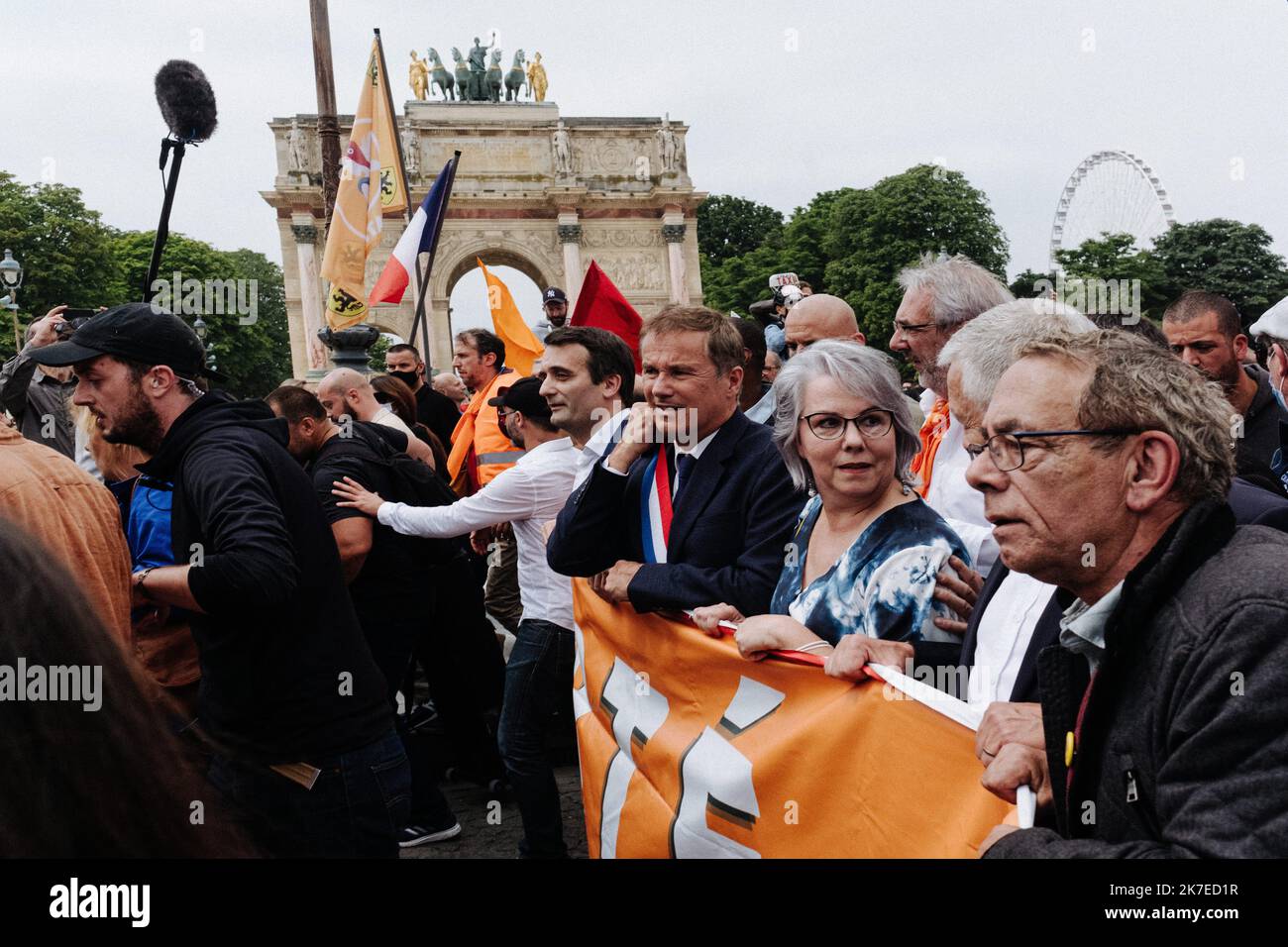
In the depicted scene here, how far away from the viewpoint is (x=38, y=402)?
6.52 m

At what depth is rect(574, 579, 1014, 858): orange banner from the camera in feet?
7.14

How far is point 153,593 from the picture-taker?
111 inches

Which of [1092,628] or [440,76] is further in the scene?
[440,76]

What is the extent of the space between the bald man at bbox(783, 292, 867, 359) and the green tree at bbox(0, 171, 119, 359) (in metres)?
48.1

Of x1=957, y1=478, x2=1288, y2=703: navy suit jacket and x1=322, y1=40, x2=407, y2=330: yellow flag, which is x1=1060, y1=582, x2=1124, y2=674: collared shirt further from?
x1=322, y1=40, x2=407, y2=330: yellow flag

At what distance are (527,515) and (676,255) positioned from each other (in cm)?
4924

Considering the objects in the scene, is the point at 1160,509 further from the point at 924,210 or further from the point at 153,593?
the point at 924,210

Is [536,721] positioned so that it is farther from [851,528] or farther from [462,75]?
[462,75]

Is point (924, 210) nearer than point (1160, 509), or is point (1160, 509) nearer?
point (1160, 509)

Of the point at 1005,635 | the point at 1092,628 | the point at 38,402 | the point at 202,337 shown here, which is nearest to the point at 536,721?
the point at 1005,635

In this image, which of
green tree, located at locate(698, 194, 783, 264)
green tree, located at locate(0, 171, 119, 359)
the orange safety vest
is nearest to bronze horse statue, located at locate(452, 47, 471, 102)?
green tree, located at locate(0, 171, 119, 359)
